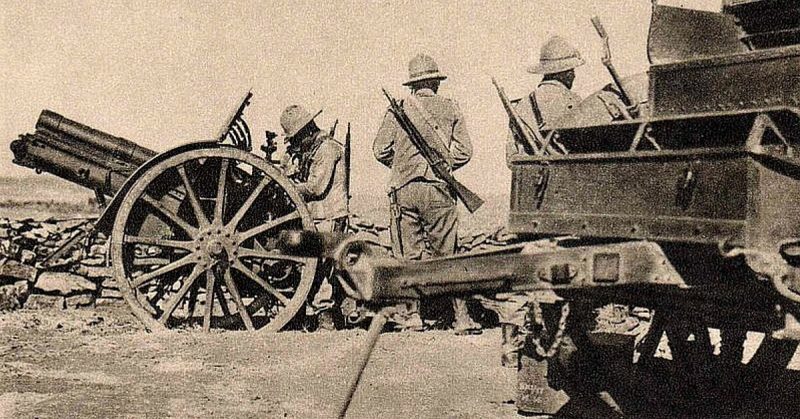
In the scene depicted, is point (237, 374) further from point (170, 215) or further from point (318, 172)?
point (318, 172)

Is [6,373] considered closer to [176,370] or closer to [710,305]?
[176,370]

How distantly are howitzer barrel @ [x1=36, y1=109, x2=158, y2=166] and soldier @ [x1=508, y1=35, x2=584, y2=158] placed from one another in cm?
347

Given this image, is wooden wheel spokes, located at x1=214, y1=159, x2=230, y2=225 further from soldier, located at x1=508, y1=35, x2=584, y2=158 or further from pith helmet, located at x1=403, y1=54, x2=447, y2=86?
soldier, located at x1=508, y1=35, x2=584, y2=158

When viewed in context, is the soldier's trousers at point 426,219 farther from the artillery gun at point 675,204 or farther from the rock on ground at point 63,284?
the artillery gun at point 675,204

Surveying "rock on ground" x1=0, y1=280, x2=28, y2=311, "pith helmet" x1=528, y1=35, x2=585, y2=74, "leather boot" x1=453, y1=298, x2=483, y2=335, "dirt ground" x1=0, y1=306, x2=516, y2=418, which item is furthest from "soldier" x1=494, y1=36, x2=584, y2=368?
"rock on ground" x1=0, y1=280, x2=28, y2=311

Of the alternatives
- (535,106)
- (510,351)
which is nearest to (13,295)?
(510,351)

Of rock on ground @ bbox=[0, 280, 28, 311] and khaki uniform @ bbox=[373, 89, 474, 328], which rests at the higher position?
khaki uniform @ bbox=[373, 89, 474, 328]

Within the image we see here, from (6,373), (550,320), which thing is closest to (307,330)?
(6,373)

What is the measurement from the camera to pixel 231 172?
825 cm

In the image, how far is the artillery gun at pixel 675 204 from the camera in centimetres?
335

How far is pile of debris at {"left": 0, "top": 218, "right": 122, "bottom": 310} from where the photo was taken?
944cm

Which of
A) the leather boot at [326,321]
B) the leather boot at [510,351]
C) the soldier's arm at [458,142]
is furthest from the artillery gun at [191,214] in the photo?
the leather boot at [510,351]

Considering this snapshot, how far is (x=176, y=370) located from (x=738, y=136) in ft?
14.2

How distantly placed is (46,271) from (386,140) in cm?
387
